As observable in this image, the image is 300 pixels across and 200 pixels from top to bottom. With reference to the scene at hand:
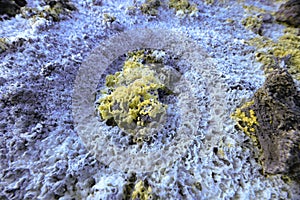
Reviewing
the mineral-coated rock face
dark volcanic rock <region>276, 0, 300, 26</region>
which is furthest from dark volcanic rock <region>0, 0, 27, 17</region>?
dark volcanic rock <region>276, 0, 300, 26</region>

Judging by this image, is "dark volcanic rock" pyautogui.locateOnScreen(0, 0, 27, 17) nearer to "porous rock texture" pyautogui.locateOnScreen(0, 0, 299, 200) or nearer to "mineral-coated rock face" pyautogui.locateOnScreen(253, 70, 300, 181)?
"porous rock texture" pyautogui.locateOnScreen(0, 0, 299, 200)

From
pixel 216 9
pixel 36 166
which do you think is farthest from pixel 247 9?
pixel 36 166

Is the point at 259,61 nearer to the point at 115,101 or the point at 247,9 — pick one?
the point at 247,9

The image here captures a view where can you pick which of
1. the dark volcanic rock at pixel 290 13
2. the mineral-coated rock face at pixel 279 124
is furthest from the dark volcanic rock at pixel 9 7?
the dark volcanic rock at pixel 290 13

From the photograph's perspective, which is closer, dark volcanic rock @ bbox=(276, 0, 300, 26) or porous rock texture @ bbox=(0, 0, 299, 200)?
porous rock texture @ bbox=(0, 0, 299, 200)

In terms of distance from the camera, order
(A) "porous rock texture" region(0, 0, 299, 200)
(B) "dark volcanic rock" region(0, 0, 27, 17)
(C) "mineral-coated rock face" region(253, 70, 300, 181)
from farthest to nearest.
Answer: (B) "dark volcanic rock" region(0, 0, 27, 17), (A) "porous rock texture" region(0, 0, 299, 200), (C) "mineral-coated rock face" region(253, 70, 300, 181)

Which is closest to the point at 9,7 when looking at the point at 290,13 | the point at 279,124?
the point at 279,124

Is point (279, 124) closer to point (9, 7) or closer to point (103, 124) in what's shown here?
point (103, 124)
